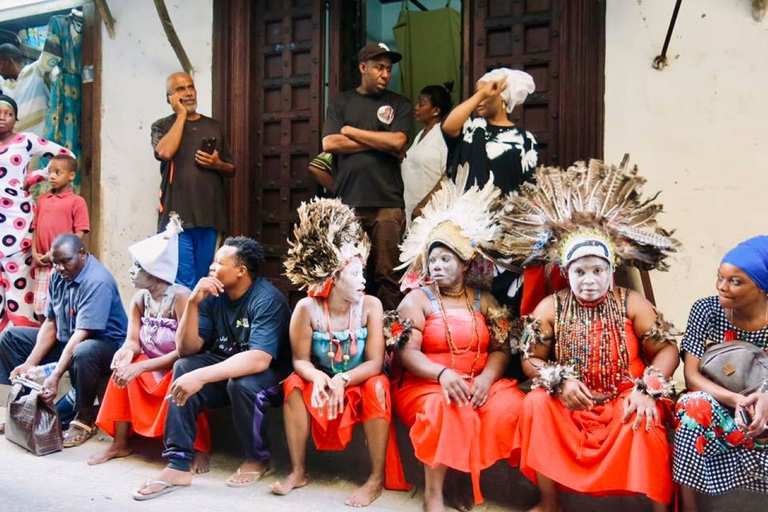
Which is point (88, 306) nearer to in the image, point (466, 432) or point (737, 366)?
point (466, 432)

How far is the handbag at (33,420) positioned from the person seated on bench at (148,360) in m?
0.32

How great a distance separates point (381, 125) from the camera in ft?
15.9

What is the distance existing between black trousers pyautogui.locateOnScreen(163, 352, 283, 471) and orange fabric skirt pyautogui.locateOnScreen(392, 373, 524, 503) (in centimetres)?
88

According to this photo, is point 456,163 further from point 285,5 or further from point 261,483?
point 285,5

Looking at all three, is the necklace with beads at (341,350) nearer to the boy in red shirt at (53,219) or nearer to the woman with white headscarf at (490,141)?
the woman with white headscarf at (490,141)

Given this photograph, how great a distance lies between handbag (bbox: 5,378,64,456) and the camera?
4.25 meters

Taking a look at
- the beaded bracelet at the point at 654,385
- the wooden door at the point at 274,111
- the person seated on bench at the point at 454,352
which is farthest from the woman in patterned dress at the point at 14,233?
the beaded bracelet at the point at 654,385

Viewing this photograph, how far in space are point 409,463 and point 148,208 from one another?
3.86 metres

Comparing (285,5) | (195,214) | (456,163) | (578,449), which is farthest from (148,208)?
(578,449)

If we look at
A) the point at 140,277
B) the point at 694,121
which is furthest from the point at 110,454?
the point at 694,121

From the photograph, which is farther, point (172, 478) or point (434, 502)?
point (172, 478)

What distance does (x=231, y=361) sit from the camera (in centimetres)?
379

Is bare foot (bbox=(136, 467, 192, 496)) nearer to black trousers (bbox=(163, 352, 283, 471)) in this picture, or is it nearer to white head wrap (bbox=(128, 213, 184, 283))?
black trousers (bbox=(163, 352, 283, 471))

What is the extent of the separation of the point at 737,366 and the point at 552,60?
9.32 ft
